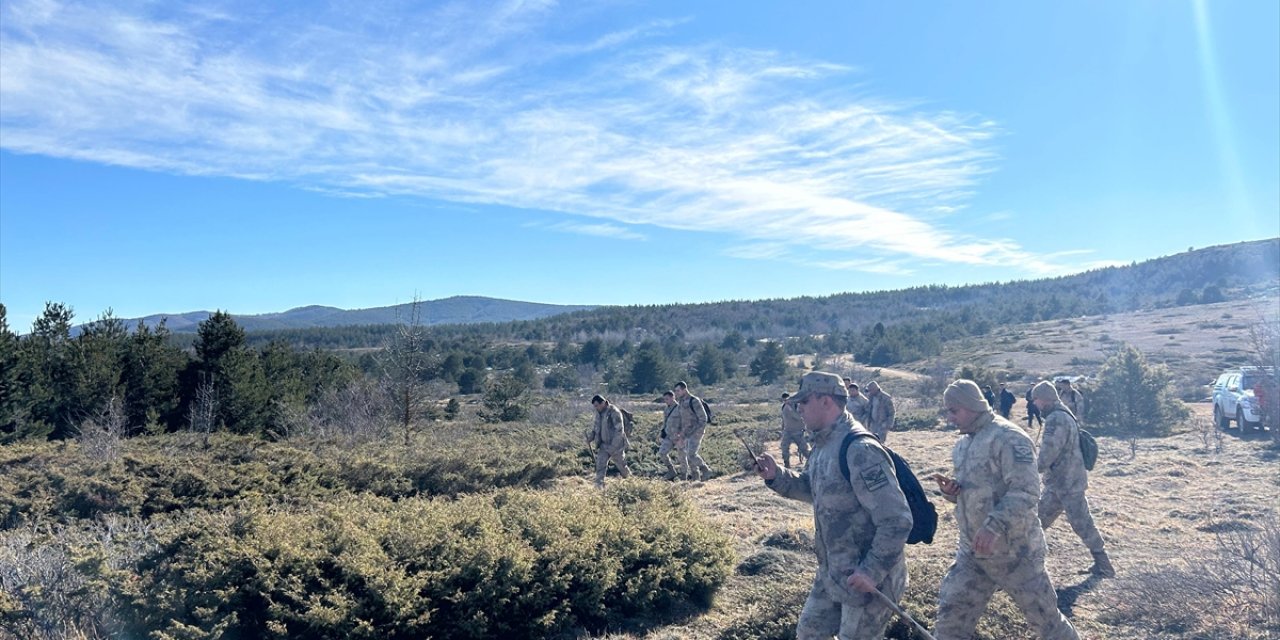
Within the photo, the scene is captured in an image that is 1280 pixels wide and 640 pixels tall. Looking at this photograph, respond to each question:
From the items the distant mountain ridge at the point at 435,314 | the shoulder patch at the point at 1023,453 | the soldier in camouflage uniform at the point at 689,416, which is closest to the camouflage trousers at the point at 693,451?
the soldier in camouflage uniform at the point at 689,416

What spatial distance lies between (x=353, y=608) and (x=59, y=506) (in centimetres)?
620

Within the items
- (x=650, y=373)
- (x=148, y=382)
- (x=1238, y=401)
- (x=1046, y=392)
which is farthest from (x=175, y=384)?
(x=1238, y=401)

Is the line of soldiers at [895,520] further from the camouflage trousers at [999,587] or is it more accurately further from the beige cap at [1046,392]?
the beige cap at [1046,392]

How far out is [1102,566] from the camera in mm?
6922

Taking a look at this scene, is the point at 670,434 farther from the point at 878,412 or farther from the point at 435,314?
the point at 435,314

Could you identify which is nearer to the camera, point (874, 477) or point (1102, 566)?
point (874, 477)

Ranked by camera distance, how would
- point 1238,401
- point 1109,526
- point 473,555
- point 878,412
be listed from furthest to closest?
point 1238,401, point 878,412, point 1109,526, point 473,555

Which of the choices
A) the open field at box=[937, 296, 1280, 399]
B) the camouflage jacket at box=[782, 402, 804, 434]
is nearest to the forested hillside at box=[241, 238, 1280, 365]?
Result: the open field at box=[937, 296, 1280, 399]

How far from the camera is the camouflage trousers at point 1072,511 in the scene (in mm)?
6688

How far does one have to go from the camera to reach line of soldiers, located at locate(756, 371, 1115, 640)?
11.6 ft

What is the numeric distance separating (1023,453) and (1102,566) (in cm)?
376

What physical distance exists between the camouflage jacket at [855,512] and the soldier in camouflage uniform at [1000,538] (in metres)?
0.80

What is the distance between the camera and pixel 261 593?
16.7 feet

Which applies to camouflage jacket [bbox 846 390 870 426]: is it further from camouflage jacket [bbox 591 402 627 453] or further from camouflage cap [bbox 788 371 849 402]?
camouflage cap [bbox 788 371 849 402]
